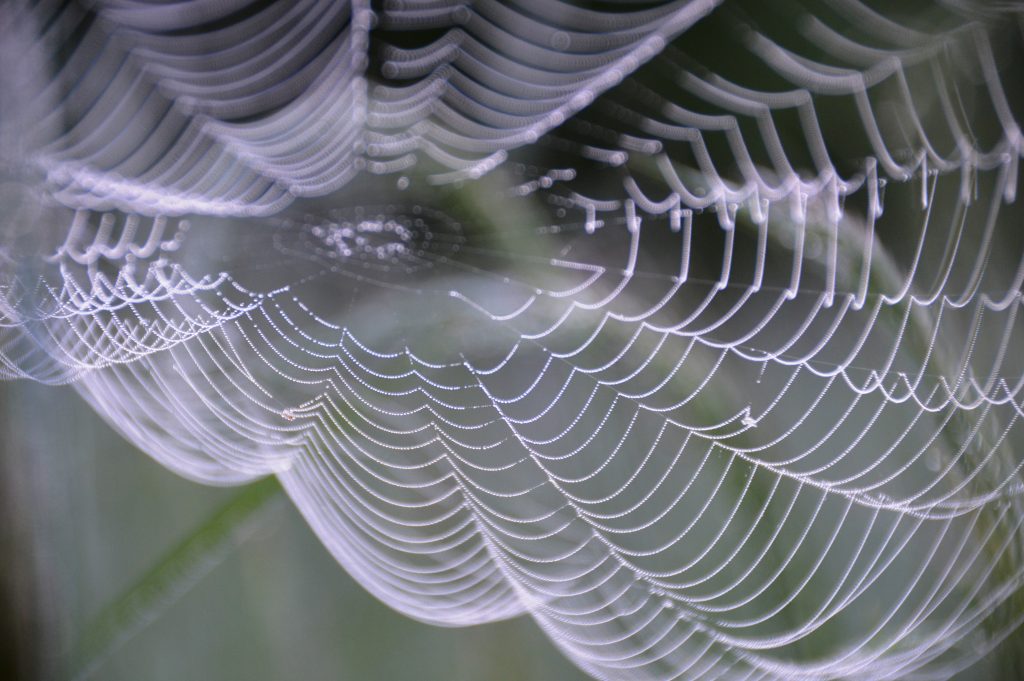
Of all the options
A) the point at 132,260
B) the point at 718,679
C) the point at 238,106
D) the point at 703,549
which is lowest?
the point at 718,679

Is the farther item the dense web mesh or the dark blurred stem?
the dark blurred stem

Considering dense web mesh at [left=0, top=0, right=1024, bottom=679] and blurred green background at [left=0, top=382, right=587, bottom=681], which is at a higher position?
dense web mesh at [left=0, top=0, right=1024, bottom=679]

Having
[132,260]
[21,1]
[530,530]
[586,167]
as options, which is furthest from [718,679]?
[21,1]

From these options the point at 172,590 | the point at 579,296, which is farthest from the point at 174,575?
the point at 579,296

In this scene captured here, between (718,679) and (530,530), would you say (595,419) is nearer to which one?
(530,530)

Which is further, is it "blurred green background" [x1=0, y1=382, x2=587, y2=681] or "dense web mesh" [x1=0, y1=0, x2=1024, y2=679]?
"blurred green background" [x1=0, y1=382, x2=587, y2=681]

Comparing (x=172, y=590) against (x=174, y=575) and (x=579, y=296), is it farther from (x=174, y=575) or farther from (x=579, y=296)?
(x=579, y=296)

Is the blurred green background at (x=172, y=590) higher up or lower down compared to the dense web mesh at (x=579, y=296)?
lower down

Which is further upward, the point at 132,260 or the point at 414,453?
Result: the point at 132,260
